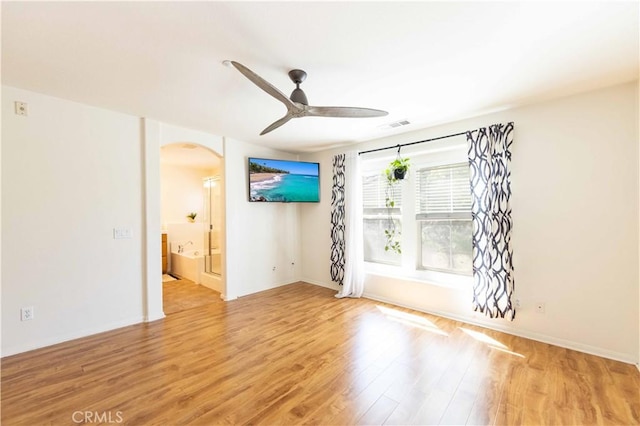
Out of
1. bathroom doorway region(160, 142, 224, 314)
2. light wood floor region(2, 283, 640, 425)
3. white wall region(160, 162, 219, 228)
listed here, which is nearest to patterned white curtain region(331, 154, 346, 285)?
light wood floor region(2, 283, 640, 425)

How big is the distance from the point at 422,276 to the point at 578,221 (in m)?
1.81

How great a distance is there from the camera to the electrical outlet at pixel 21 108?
2.55 meters

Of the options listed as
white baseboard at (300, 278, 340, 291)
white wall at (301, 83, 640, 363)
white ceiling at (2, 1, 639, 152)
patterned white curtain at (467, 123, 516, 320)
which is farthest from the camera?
white baseboard at (300, 278, 340, 291)

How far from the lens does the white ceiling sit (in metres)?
1.57

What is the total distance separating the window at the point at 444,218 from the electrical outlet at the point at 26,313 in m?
4.53

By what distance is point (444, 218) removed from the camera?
357cm

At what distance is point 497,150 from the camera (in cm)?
298

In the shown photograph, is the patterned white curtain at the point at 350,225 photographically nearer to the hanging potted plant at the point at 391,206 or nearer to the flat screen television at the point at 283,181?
the hanging potted plant at the point at 391,206

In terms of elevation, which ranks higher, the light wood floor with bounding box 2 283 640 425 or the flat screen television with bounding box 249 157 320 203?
the flat screen television with bounding box 249 157 320 203

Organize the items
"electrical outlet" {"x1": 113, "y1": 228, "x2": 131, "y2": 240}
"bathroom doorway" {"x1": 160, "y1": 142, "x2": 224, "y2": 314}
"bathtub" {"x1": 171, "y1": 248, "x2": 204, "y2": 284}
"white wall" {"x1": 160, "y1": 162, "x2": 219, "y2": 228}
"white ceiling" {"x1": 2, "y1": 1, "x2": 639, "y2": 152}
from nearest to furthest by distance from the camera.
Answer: "white ceiling" {"x1": 2, "y1": 1, "x2": 639, "y2": 152} → "electrical outlet" {"x1": 113, "y1": 228, "x2": 131, "y2": 240} → "bathroom doorway" {"x1": 160, "y1": 142, "x2": 224, "y2": 314} → "bathtub" {"x1": 171, "y1": 248, "x2": 204, "y2": 284} → "white wall" {"x1": 160, "y1": 162, "x2": 219, "y2": 228}

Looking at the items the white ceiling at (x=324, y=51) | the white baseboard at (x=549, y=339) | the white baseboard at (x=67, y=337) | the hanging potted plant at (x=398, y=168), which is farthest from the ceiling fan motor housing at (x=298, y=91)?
the white baseboard at (x=67, y=337)

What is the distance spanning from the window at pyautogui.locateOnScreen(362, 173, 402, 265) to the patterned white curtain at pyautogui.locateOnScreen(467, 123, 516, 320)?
3.81 ft

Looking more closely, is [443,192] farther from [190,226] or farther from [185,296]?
[190,226]

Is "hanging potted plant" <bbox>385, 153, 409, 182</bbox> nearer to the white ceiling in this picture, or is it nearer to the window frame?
the window frame
